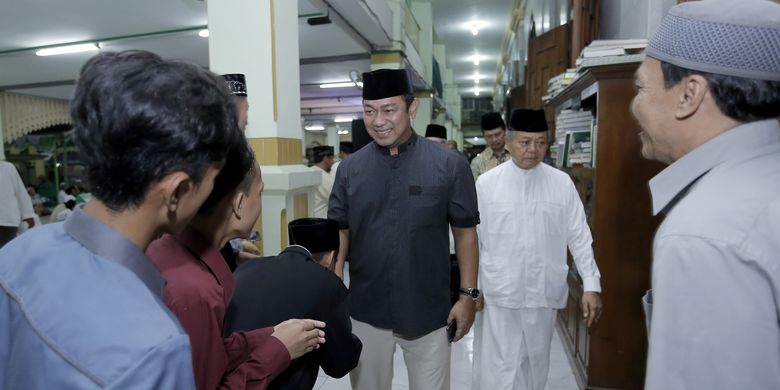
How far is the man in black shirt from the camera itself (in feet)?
5.81

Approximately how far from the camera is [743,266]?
65 cm

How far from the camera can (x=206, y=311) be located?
794 mm

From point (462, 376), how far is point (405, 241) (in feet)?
5.52

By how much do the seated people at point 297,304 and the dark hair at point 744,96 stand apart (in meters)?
0.99

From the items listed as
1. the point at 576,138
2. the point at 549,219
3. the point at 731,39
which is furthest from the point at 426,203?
the point at 576,138

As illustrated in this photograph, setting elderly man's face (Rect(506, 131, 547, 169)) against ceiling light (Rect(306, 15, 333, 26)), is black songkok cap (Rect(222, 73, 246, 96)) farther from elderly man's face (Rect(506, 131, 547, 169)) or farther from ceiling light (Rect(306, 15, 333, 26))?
ceiling light (Rect(306, 15, 333, 26))

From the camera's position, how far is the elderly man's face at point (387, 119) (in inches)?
70.8

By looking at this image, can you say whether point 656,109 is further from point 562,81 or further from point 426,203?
point 562,81

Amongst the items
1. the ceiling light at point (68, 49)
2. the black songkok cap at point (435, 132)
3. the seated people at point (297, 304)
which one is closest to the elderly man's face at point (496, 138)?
the black songkok cap at point (435, 132)

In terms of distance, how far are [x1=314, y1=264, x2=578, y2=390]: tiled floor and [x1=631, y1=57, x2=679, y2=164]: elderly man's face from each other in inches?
93.8

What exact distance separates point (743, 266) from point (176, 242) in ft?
3.19

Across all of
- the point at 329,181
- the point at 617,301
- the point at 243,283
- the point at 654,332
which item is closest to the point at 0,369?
the point at 243,283

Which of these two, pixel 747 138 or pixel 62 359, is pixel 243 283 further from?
pixel 747 138

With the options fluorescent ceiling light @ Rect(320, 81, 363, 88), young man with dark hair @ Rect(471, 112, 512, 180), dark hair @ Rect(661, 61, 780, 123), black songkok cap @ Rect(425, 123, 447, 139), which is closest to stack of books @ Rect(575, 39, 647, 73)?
dark hair @ Rect(661, 61, 780, 123)
